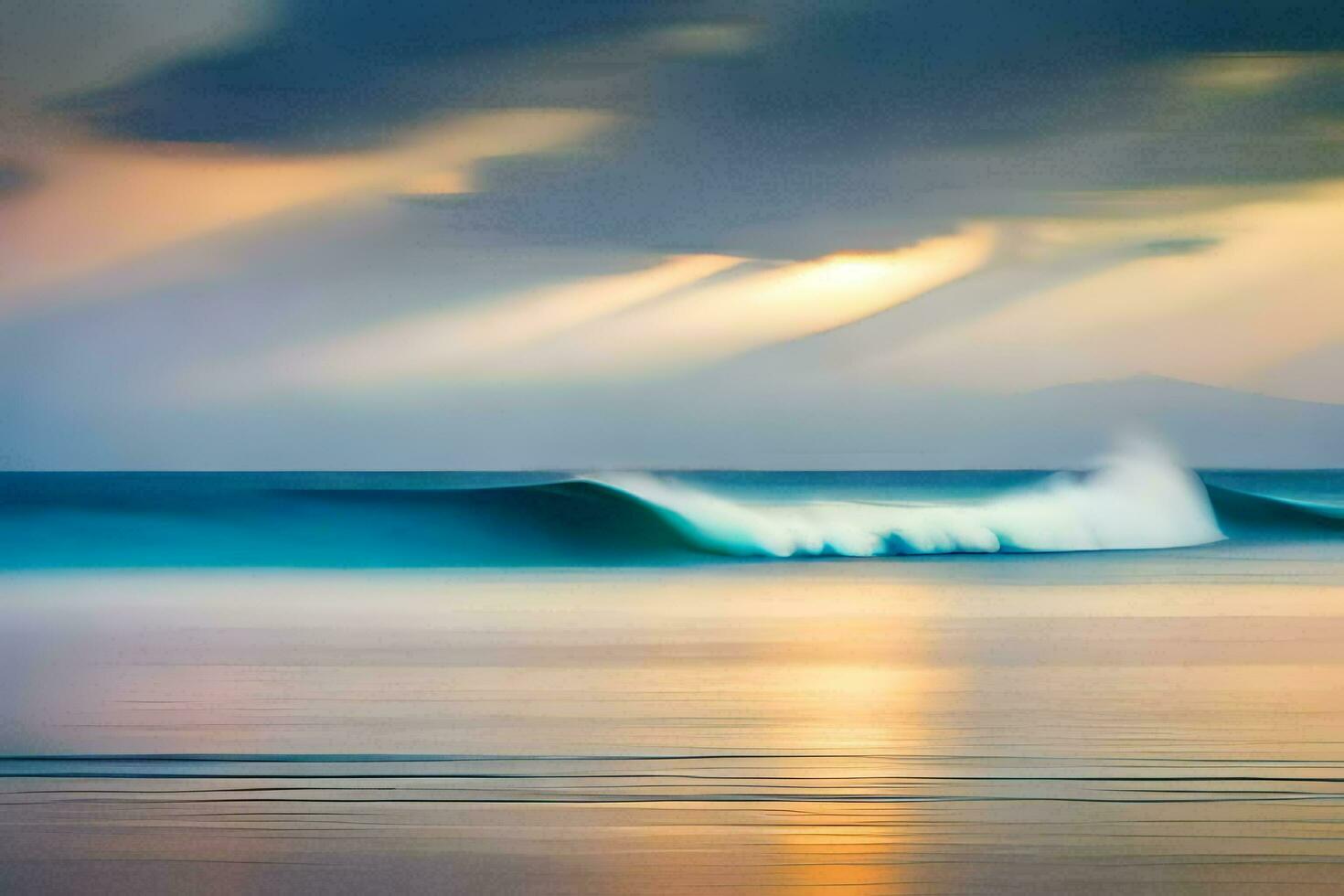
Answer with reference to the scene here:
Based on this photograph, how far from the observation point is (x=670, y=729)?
1.90 metres

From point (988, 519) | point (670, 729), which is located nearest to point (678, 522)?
point (988, 519)

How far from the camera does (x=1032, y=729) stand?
1886 mm

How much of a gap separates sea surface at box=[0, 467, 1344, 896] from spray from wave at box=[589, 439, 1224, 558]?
977mm

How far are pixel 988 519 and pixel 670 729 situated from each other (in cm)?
437

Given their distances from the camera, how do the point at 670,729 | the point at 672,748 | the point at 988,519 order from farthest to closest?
1. the point at 988,519
2. the point at 670,729
3. the point at 672,748

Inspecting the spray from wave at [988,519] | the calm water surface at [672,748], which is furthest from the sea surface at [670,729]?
the spray from wave at [988,519]

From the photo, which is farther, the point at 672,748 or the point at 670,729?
the point at 670,729

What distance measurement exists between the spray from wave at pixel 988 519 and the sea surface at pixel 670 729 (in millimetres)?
977

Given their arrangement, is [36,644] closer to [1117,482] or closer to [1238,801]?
[1238,801]

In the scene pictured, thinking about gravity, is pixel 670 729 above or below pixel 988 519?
below

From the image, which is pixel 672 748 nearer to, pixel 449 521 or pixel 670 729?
pixel 670 729

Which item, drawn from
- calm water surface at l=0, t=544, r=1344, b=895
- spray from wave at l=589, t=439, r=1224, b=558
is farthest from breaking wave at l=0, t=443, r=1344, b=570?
calm water surface at l=0, t=544, r=1344, b=895

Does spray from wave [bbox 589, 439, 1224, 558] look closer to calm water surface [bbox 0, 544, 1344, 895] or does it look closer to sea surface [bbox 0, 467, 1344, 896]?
sea surface [bbox 0, 467, 1344, 896]

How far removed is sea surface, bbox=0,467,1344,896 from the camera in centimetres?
131
